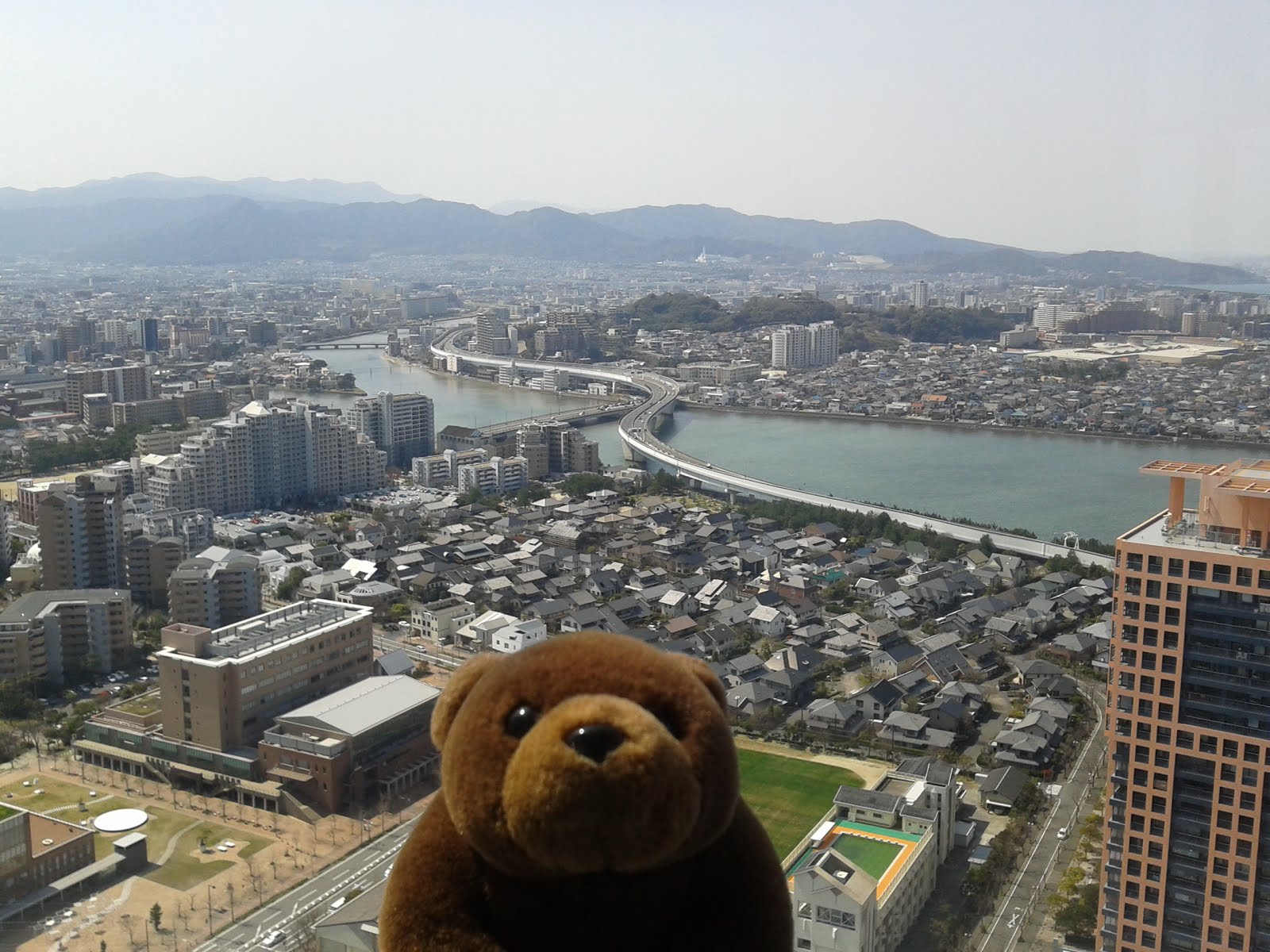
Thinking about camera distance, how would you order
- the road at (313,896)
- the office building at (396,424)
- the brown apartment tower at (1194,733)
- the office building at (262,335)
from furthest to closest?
1. the office building at (262,335)
2. the office building at (396,424)
3. the road at (313,896)
4. the brown apartment tower at (1194,733)

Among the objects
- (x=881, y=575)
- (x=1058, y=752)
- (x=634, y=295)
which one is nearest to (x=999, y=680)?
(x=1058, y=752)

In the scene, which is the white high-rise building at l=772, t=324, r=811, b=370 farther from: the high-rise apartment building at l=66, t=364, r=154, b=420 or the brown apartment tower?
the brown apartment tower

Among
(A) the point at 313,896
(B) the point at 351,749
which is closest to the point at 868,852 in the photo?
(A) the point at 313,896

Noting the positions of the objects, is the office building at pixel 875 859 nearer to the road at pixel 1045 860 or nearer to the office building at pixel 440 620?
the road at pixel 1045 860

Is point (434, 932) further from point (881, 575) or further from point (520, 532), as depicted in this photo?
point (520, 532)

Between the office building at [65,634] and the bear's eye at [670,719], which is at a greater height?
the bear's eye at [670,719]

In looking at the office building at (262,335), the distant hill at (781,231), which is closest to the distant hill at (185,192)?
the distant hill at (781,231)
